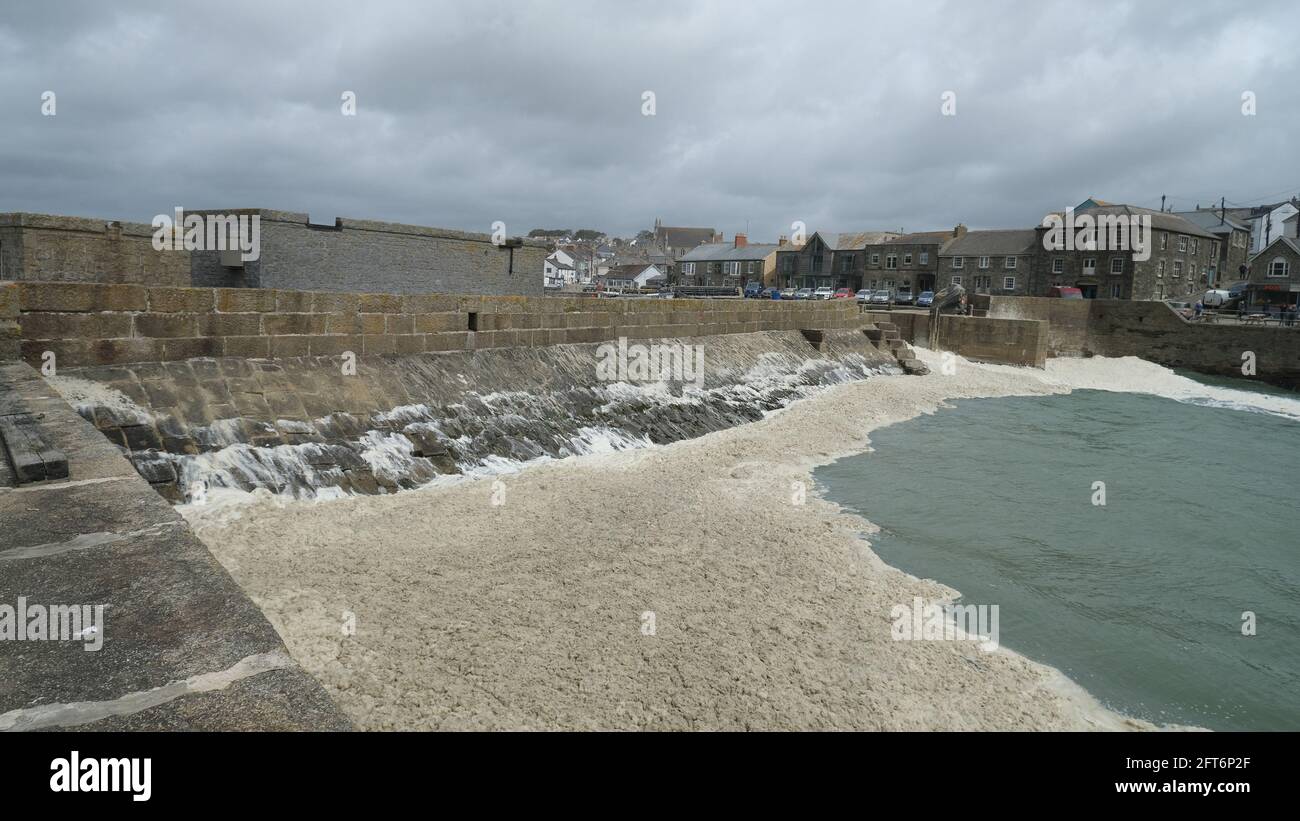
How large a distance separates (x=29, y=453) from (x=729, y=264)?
257 feet

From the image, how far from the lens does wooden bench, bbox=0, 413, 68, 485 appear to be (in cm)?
491

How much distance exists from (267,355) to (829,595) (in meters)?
8.81

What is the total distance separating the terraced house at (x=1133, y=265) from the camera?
54.3m

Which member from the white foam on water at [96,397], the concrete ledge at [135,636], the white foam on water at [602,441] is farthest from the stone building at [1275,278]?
the concrete ledge at [135,636]

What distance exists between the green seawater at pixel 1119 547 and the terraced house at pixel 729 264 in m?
61.3

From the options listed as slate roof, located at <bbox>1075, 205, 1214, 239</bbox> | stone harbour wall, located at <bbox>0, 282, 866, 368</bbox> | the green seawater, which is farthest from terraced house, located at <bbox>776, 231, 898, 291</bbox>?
stone harbour wall, located at <bbox>0, 282, 866, 368</bbox>

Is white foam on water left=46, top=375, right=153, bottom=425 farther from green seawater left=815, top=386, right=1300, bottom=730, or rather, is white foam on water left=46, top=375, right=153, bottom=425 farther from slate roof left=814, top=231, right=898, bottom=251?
slate roof left=814, top=231, right=898, bottom=251

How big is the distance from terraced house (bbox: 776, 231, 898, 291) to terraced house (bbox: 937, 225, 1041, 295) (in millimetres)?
9427

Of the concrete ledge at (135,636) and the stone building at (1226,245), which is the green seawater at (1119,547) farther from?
the stone building at (1226,245)

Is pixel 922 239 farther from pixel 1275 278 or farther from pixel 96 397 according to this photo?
pixel 96 397

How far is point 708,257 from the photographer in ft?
272

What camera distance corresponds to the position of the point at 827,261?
3066 inches
